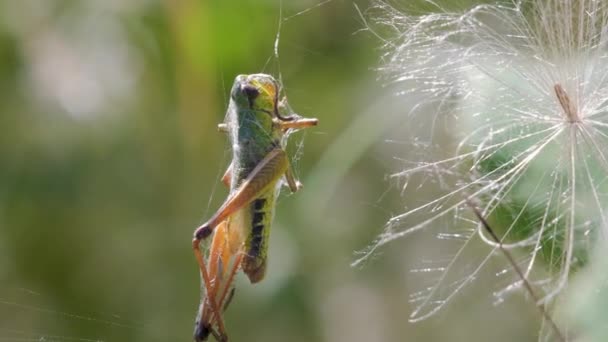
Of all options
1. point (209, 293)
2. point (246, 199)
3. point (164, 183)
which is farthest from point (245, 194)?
point (164, 183)

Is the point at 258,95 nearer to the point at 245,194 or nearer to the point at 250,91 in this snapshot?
the point at 250,91

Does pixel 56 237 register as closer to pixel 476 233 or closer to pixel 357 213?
pixel 357 213

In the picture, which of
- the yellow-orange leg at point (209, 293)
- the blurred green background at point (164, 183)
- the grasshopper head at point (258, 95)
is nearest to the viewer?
the yellow-orange leg at point (209, 293)

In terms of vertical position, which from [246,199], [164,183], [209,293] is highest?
[246,199]

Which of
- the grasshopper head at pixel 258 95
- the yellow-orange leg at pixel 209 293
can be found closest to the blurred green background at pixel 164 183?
the grasshopper head at pixel 258 95

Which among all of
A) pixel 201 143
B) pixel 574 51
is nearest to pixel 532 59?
pixel 574 51

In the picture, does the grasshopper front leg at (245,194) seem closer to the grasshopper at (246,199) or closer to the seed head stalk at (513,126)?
the grasshopper at (246,199)
